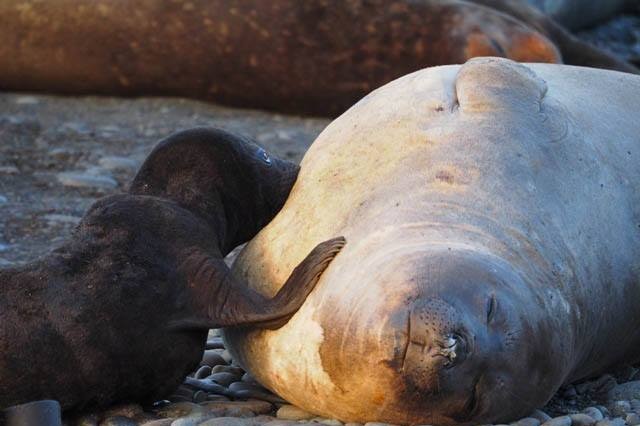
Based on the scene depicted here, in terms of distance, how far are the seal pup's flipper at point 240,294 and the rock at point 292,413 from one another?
192mm

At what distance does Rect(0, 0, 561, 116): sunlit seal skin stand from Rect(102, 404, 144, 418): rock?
359 centimetres

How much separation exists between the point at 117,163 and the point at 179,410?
8.92ft

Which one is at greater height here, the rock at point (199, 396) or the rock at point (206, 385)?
the rock at point (199, 396)

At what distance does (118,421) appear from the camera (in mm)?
3264

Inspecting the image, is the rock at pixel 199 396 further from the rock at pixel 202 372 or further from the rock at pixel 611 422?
the rock at pixel 611 422

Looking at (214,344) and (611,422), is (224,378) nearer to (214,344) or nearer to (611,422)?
(214,344)

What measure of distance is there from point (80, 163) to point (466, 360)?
3423 millimetres

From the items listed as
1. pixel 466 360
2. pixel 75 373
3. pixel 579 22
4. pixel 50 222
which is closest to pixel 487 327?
pixel 466 360

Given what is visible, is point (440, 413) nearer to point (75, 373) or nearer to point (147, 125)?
point (75, 373)

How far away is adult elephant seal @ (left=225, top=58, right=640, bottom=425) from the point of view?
2871 millimetres

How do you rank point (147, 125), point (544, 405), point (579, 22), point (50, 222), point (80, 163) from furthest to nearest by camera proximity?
point (579, 22) → point (147, 125) → point (80, 163) → point (50, 222) → point (544, 405)

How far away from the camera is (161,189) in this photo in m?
3.65

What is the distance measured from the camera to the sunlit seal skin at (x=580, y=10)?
846cm

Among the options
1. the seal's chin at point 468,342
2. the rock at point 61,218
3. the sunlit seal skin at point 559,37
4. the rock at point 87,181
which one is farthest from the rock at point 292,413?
the sunlit seal skin at point 559,37
